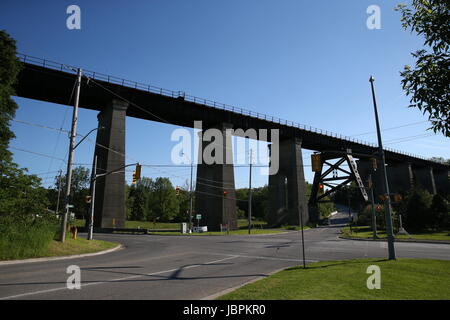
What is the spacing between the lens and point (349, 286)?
720 cm

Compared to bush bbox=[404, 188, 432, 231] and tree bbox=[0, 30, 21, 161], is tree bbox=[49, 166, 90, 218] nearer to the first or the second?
tree bbox=[0, 30, 21, 161]

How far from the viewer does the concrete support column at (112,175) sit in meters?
34.8

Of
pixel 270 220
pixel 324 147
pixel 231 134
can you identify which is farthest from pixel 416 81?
pixel 324 147

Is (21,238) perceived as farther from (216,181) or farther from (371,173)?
(371,173)

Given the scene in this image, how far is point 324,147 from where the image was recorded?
2424 inches

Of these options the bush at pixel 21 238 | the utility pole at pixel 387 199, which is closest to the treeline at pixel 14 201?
the bush at pixel 21 238

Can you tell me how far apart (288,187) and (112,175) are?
33.8 m

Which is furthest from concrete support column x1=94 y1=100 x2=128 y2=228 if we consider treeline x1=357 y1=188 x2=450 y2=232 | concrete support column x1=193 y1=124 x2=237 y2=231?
treeline x1=357 y1=188 x2=450 y2=232

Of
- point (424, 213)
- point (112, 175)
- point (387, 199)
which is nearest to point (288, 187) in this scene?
point (424, 213)

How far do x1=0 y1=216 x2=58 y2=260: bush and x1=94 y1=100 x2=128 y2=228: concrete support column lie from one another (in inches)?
745

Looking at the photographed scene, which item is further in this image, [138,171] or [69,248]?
[138,171]

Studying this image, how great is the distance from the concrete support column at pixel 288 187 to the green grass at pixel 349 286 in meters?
44.1
